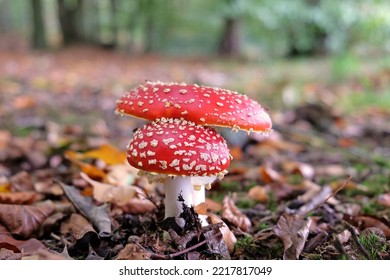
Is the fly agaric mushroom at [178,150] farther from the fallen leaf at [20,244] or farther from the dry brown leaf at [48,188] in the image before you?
the dry brown leaf at [48,188]

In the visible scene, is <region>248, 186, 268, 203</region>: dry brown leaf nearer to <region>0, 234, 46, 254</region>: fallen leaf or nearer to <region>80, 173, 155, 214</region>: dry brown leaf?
<region>80, 173, 155, 214</region>: dry brown leaf

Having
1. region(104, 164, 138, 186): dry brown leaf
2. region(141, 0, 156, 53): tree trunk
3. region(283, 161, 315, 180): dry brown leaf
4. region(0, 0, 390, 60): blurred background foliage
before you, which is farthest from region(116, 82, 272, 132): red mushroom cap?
region(141, 0, 156, 53): tree trunk

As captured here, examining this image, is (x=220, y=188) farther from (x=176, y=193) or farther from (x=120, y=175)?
(x=176, y=193)

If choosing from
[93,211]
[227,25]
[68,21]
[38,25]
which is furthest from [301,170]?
[68,21]

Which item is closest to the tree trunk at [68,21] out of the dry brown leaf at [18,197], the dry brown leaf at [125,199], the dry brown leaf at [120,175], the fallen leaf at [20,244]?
the dry brown leaf at [120,175]
